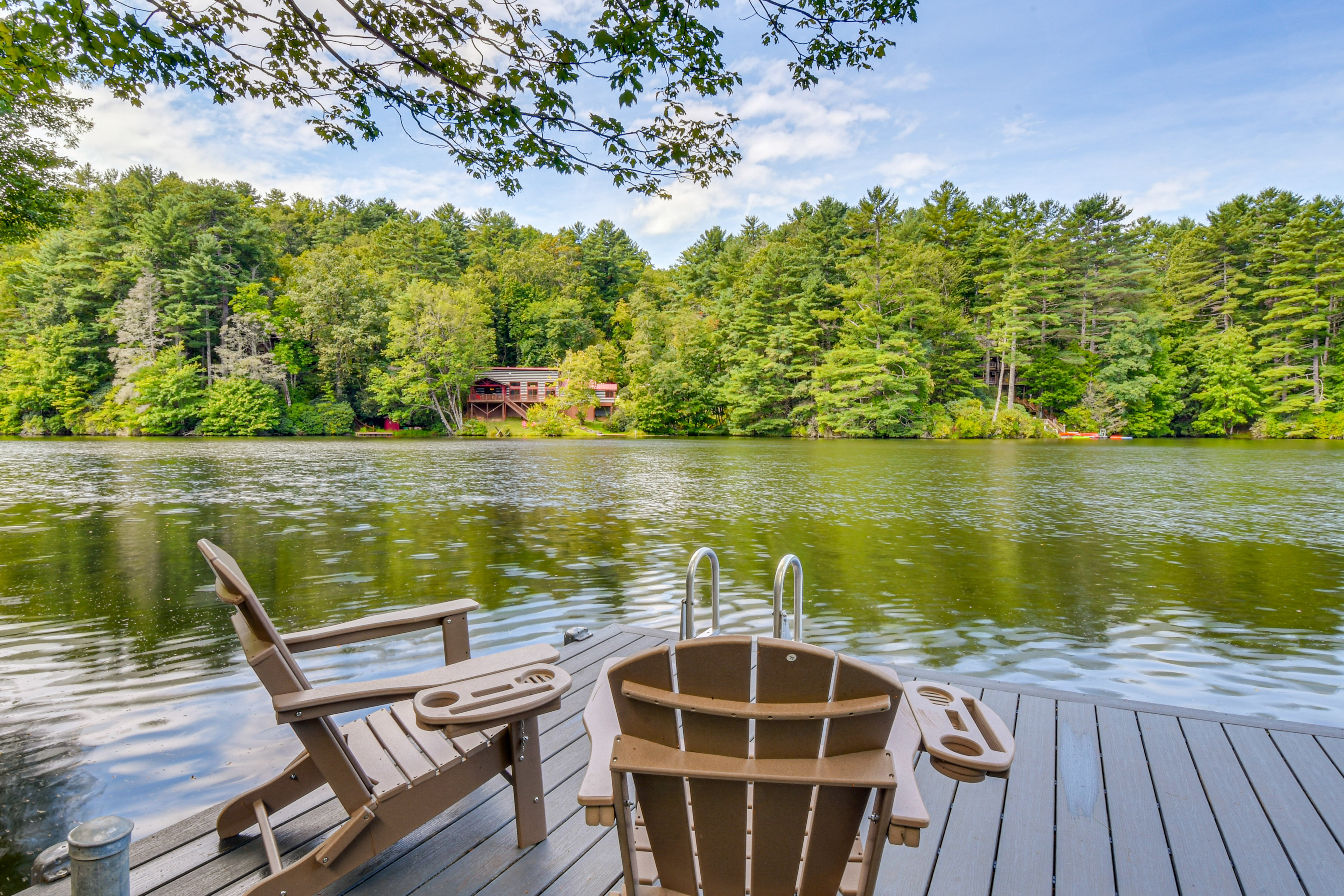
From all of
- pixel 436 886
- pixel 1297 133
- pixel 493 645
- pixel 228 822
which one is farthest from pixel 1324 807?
pixel 1297 133

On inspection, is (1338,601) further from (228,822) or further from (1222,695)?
(228,822)

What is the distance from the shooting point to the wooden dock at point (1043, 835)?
168 centimetres

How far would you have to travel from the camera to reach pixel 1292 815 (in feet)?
6.45

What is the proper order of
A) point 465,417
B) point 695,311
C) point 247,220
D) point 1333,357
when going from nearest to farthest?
point 1333,357
point 247,220
point 465,417
point 695,311

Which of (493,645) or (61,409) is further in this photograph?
Answer: (61,409)

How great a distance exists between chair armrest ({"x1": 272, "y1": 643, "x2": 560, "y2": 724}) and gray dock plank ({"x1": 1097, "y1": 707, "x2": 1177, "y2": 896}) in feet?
5.40

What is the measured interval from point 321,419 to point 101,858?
44.1 meters

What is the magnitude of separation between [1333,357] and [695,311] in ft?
123

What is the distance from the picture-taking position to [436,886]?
1.67 metres

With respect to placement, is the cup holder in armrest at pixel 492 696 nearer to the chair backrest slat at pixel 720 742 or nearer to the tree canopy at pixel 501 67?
the chair backrest slat at pixel 720 742

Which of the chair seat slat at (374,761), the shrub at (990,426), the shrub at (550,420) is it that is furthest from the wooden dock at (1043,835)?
the shrub at (550,420)

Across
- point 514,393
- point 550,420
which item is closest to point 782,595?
point 550,420

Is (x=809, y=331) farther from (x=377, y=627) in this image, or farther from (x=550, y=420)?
(x=377, y=627)

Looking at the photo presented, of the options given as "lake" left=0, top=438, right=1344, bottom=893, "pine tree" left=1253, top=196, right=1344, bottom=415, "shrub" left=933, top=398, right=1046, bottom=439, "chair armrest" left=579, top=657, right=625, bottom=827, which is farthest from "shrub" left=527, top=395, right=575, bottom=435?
"chair armrest" left=579, top=657, right=625, bottom=827
